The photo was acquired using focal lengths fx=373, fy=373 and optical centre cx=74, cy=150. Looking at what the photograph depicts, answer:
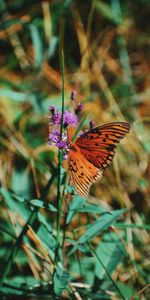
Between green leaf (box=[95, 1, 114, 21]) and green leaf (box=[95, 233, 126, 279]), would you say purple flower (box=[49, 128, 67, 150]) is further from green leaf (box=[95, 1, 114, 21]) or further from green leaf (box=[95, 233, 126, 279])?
green leaf (box=[95, 1, 114, 21])

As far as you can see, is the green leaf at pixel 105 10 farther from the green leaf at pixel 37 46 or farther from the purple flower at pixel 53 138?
the purple flower at pixel 53 138

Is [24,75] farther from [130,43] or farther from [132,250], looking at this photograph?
[132,250]

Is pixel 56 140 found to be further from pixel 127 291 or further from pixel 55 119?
pixel 127 291

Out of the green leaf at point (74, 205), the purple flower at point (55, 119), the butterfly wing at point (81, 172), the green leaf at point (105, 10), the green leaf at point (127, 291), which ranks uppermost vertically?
the green leaf at point (105, 10)

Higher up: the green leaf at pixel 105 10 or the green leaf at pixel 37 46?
the green leaf at pixel 105 10

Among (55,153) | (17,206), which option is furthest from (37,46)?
(17,206)

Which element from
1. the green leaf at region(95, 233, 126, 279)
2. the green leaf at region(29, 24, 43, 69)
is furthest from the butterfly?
the green leaf at region(29, 24, 43, 69)

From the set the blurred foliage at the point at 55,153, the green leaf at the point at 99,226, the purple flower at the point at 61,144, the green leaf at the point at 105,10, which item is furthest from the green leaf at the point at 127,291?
the green leaf at the point at 105,10

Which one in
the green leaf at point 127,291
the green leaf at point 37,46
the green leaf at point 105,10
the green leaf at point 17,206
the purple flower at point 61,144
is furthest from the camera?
the green leaf at point 105,10

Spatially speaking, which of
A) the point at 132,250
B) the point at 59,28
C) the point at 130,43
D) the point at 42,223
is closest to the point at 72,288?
the point at 42,223
